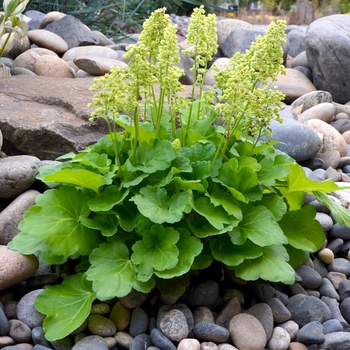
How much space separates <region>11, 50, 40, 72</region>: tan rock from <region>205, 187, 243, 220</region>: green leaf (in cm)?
363

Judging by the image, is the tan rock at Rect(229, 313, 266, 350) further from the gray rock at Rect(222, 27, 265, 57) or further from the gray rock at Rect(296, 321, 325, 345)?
the gray rock at Rect(222, 27, 265, 57)

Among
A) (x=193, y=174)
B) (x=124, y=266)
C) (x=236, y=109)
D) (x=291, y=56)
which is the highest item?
(x=236, y=109)

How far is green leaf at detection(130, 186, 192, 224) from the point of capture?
2205 mm

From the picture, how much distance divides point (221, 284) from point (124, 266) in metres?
0.61

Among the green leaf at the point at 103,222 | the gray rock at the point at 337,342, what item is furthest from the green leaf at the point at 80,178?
the gray rock at the point at 337,342

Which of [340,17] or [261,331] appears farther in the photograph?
[340,17]

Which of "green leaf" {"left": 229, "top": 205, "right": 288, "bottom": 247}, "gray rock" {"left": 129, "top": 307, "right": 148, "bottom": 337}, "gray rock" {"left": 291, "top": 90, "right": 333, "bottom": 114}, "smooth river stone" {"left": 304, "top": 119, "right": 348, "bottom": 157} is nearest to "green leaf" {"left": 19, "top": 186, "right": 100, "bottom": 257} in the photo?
"gray rock" {"left": 129, "top": 307, "right": 148, "bottom": 337}

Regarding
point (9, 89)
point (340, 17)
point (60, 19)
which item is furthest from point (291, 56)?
point (9, 89)

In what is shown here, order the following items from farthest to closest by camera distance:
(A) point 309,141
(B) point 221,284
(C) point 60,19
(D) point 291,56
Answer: (D) point 291,56 → (C) point 60,19 → (A) point 309,141 → (B) point 221,284

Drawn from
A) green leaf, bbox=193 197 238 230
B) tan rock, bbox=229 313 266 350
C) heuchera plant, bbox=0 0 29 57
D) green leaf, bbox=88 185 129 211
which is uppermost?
heuchera plant, bbox=0 0 29 57

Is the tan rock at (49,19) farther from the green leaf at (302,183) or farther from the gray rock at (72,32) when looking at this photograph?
the green leaf at (302,183)

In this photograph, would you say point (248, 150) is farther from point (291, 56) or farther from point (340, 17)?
point (291, 56)

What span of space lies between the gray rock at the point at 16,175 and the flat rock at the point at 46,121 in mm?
630

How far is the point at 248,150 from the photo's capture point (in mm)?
2766
